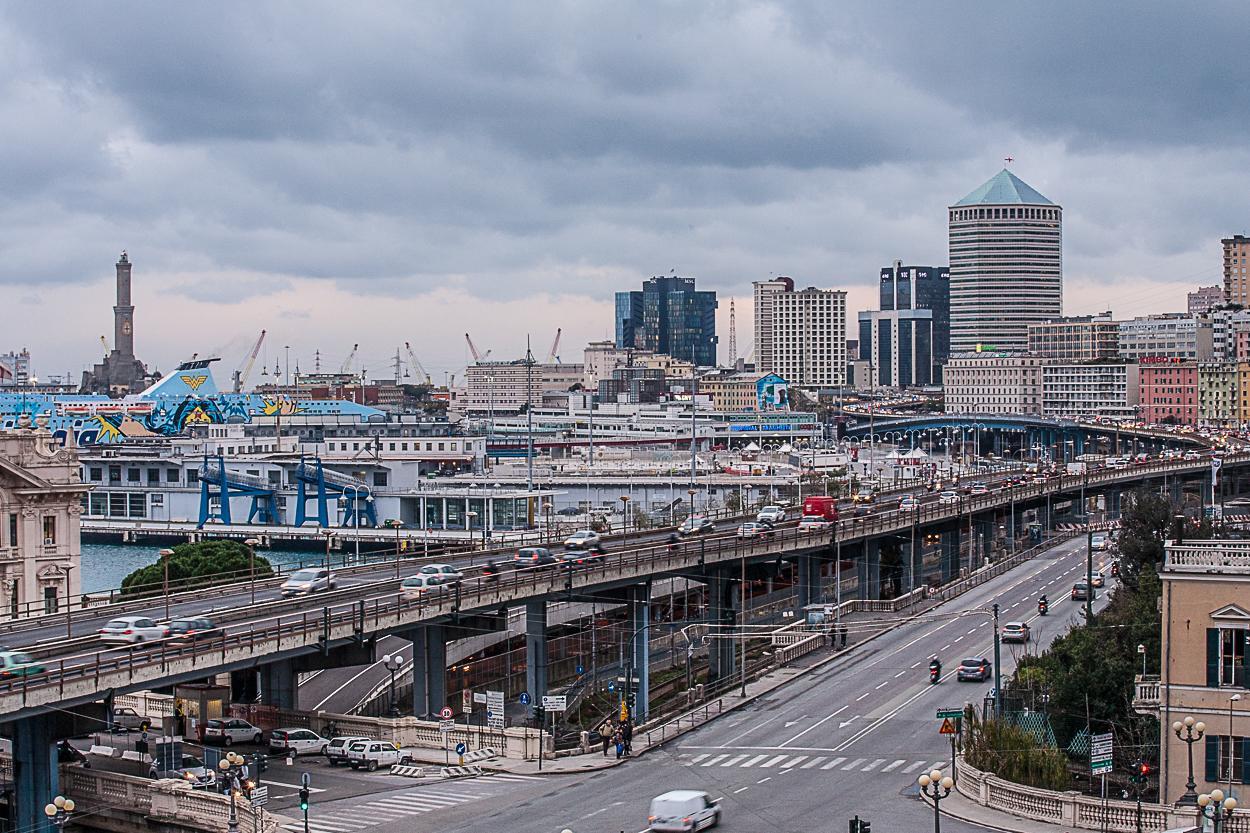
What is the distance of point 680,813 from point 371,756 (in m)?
13.5

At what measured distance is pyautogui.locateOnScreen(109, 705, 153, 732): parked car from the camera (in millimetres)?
57125

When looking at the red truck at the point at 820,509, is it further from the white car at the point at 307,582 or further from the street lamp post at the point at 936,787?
the street lamp post at the point at 936,787

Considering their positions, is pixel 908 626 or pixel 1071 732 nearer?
pixel 1071 732

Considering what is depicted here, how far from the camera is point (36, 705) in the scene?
1694 inches

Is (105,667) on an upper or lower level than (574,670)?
upper

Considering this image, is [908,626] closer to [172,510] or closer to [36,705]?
[36,705]

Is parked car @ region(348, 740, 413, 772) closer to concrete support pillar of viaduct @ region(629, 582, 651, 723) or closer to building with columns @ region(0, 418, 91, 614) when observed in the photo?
concrete support pillar of viaduct @ region(629, 582, 651, 723)

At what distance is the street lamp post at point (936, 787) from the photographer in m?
38.6

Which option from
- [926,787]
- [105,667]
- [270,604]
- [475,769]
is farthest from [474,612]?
[926,787]

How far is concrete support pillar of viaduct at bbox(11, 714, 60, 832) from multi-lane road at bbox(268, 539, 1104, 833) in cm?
694

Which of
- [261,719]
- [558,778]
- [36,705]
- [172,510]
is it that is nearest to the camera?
[36,705]

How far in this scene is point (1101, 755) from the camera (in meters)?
44.8

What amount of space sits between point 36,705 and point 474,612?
72.0 ft

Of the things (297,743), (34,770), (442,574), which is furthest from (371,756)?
(442,574)
